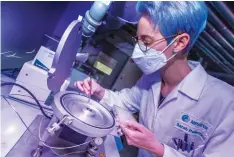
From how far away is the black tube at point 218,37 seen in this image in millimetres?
1598

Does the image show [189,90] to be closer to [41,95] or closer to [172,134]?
[172,134]

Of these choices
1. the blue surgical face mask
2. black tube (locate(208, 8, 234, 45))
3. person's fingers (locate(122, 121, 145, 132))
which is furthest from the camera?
black tube (locate(208, 8, 234, 45))

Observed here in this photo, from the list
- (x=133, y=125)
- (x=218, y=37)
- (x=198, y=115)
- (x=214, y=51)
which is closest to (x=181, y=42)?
(x=198, y=115)

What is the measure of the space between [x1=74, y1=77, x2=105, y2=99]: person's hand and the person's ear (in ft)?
1.74

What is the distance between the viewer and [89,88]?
4.13 ft

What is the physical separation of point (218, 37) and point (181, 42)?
28.9 inches

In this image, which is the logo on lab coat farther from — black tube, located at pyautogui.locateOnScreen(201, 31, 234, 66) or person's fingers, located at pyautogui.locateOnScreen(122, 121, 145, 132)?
black tube, located at pyautogui.locateOnScreen(201, 31, 234, 66)

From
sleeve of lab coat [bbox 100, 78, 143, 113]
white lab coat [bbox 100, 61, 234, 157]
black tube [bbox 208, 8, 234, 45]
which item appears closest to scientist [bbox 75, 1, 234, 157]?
white lab coat [bbox 100, 61, 234, 157]

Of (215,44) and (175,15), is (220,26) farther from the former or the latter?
(175,15)

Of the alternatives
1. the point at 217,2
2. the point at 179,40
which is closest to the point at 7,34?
the point at 179,40

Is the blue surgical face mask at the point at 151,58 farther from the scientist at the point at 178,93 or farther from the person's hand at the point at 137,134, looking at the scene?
the person's hand at the point at 137,134

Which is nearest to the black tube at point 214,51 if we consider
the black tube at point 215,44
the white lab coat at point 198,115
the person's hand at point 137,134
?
the black tube at point 215,44

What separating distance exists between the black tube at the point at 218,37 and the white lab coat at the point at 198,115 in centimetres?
43

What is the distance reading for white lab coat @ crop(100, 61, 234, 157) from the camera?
1.04 metres
